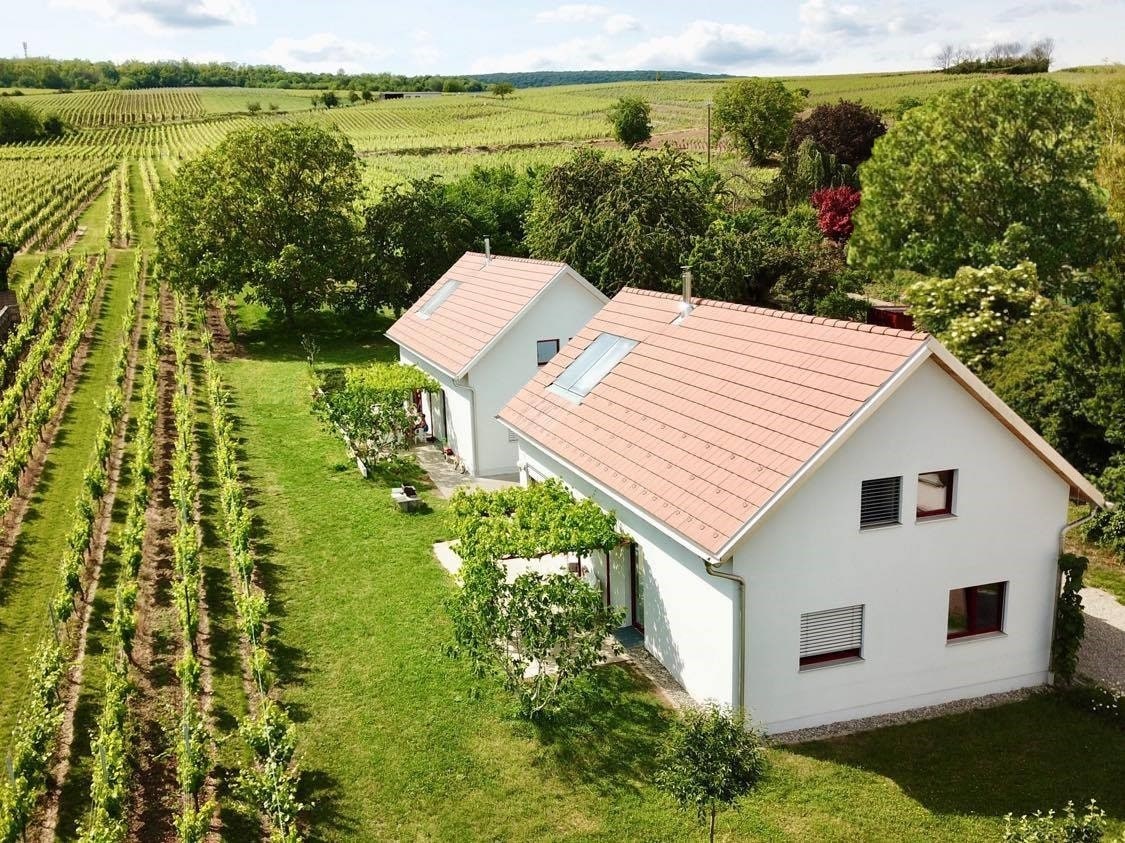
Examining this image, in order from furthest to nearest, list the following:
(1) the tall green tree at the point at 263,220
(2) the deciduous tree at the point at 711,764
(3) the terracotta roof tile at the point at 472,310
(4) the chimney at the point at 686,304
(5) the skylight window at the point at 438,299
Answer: (1) the tall green tree at the point at 263,220
(5) the skylight window at the point at 438,299
(3) the terracotta roof tile at the point at 472,310
(4) the chimney at the point at 686,304
(2) the deciduous tree at the point at 711,764

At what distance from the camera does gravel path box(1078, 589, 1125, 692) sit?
15.4 metres

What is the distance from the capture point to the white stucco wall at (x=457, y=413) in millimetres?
25969

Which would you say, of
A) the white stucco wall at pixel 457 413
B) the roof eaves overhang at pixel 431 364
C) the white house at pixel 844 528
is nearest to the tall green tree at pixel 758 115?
the roof eaves overhang at pixel 431 364

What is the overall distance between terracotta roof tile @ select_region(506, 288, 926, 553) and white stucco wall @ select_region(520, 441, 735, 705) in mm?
707

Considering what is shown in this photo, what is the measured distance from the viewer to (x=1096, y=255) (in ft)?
124

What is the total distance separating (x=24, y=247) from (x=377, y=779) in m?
55.7

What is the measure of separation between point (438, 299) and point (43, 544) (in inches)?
559

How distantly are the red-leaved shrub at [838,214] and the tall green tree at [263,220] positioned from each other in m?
27.3

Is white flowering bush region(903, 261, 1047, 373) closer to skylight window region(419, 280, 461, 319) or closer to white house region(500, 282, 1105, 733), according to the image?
white house region(500, 282, 1105, 733)

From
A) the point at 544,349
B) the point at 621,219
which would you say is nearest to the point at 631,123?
the point at 621,219

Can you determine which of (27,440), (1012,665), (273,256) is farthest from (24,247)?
(1012,665)

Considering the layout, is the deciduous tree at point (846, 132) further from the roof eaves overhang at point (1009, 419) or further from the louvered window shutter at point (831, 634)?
the louvered window shutter at point (831, 634)

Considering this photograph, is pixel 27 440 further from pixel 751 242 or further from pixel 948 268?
pixel 948 268

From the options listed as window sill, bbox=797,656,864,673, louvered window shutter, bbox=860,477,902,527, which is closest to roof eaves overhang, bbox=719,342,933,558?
louvered window shutter, bbox=860,477,902,527
